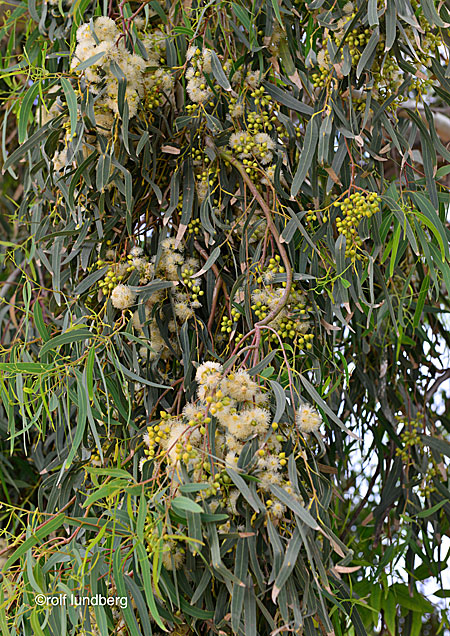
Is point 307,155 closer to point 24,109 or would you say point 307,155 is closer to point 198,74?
point 198,74

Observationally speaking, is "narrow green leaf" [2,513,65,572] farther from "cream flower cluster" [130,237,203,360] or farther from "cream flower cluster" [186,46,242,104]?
"cream flower cluster" [186,46,242,104]

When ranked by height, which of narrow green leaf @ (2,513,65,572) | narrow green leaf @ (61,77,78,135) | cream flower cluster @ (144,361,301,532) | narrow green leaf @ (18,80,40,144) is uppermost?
narrow green leaf @ (61,77,78,135)

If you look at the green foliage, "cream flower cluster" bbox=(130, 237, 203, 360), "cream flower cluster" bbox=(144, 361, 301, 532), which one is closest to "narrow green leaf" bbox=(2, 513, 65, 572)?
the green foliage

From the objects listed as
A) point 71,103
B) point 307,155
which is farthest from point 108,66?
point 307,155

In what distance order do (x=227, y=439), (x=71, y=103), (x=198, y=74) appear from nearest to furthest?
(x=227, y=439) < (x=71, y=103) < (x=198, y=74)

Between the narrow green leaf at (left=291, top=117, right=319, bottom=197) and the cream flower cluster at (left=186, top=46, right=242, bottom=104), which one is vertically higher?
the cream flower cluster at (left=186, top=46, right=242, bottom=104)

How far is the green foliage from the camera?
765mm

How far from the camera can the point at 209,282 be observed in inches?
40.7

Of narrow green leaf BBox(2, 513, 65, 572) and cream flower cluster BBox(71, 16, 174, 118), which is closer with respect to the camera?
narrow green leaf BBox(2, 513, 65, 572)

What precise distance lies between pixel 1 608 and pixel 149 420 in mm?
311

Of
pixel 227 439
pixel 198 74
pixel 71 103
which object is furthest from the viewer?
pixel 198 74

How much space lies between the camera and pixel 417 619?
136 cm

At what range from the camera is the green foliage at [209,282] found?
2.51 feet

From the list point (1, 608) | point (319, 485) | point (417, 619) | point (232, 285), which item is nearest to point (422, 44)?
point (232, 285)
